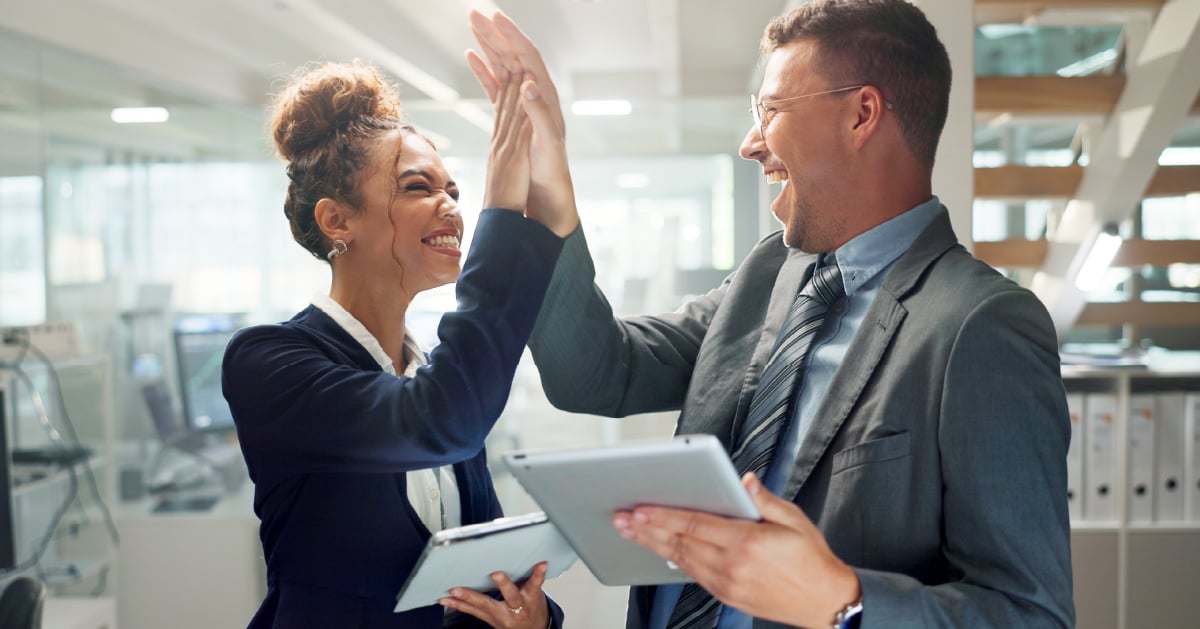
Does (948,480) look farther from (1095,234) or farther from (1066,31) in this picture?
(1066,31)

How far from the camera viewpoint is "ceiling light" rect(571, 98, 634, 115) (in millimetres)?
3621

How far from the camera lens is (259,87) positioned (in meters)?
4.59

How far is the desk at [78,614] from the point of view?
2.99 meters

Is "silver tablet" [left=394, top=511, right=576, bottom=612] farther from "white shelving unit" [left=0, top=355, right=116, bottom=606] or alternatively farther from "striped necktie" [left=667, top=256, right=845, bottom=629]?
"white shelving unit" [left=0, top=355, right=116, bottom=606]

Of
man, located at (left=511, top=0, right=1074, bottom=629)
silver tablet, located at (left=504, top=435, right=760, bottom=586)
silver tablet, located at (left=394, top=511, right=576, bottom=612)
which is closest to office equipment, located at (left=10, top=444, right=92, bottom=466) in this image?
man, located at (left=511, top=0, right=1074, bottom=629)

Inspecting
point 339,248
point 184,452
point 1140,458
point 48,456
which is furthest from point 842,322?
point 184,452

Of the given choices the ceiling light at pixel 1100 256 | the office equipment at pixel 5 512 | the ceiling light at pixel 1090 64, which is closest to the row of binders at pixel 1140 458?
the ceiling light at pixel 1100 256

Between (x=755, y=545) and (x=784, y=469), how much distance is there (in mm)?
359

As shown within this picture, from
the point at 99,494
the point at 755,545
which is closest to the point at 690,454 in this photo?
the point at 755,545

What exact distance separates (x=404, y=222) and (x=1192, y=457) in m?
2.84

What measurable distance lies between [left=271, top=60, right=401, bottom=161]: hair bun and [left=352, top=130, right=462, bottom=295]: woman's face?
56 millimetres

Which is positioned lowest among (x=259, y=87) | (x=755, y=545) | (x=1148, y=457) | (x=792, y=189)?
(x=1148, y=457)

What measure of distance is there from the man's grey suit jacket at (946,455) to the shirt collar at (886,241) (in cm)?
3

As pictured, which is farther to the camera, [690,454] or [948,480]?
[948,480]
